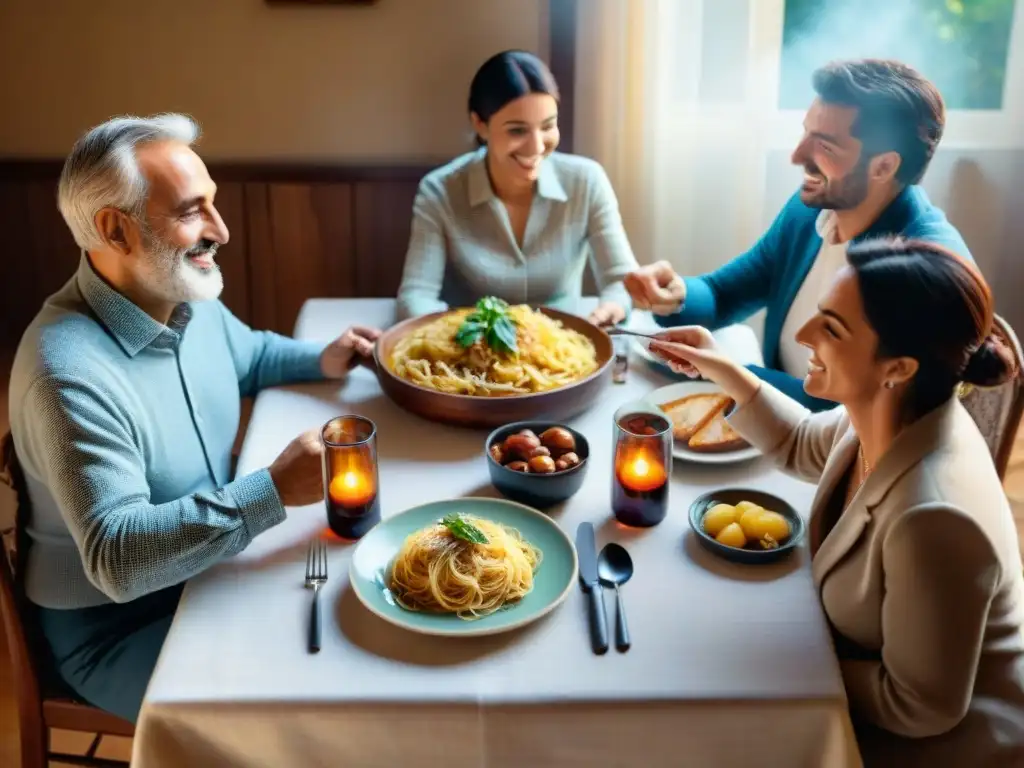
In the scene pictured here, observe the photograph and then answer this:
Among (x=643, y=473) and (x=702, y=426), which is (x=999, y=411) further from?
(x=643, y=473)

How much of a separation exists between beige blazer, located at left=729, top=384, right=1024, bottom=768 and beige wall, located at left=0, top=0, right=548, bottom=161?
2323 mm

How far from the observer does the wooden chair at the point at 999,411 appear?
5.55ft

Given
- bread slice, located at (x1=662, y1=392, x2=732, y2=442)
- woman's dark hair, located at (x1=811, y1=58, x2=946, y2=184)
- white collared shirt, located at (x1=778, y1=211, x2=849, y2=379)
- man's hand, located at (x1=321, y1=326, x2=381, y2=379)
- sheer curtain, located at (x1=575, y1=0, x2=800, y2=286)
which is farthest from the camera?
sheer curtain, located at (x1=575, y1=0, x2=800, y2=286)

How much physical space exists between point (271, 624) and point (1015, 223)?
116 inches

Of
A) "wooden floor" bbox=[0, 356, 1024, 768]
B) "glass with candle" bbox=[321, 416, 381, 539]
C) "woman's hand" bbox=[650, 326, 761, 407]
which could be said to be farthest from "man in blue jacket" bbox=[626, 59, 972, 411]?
"wooden floor" bbox=[0, 356, 1024, 768]

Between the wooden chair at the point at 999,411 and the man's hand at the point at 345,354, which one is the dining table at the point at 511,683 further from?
the man's hand at the point at 345,354

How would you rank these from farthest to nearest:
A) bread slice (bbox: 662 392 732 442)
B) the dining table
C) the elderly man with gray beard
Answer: bread slice (bbox: 662 392 732 442) < the elderly man with gray beard < the dining table

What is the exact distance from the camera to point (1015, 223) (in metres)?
3.35

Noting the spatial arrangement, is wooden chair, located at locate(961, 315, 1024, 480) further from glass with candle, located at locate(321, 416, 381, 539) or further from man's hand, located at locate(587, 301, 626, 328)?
glass with candle, located at locate(321, 416, 381, 539)

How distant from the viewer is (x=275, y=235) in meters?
3.47

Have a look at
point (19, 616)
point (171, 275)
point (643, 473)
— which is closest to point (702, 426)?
point (643, 473)

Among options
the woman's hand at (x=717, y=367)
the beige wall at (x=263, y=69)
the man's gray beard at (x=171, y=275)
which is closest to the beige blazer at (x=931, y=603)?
the woman's hand at (x=717, y=367)

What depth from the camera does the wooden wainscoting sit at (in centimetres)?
340

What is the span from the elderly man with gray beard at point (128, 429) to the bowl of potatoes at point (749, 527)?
588 mm
